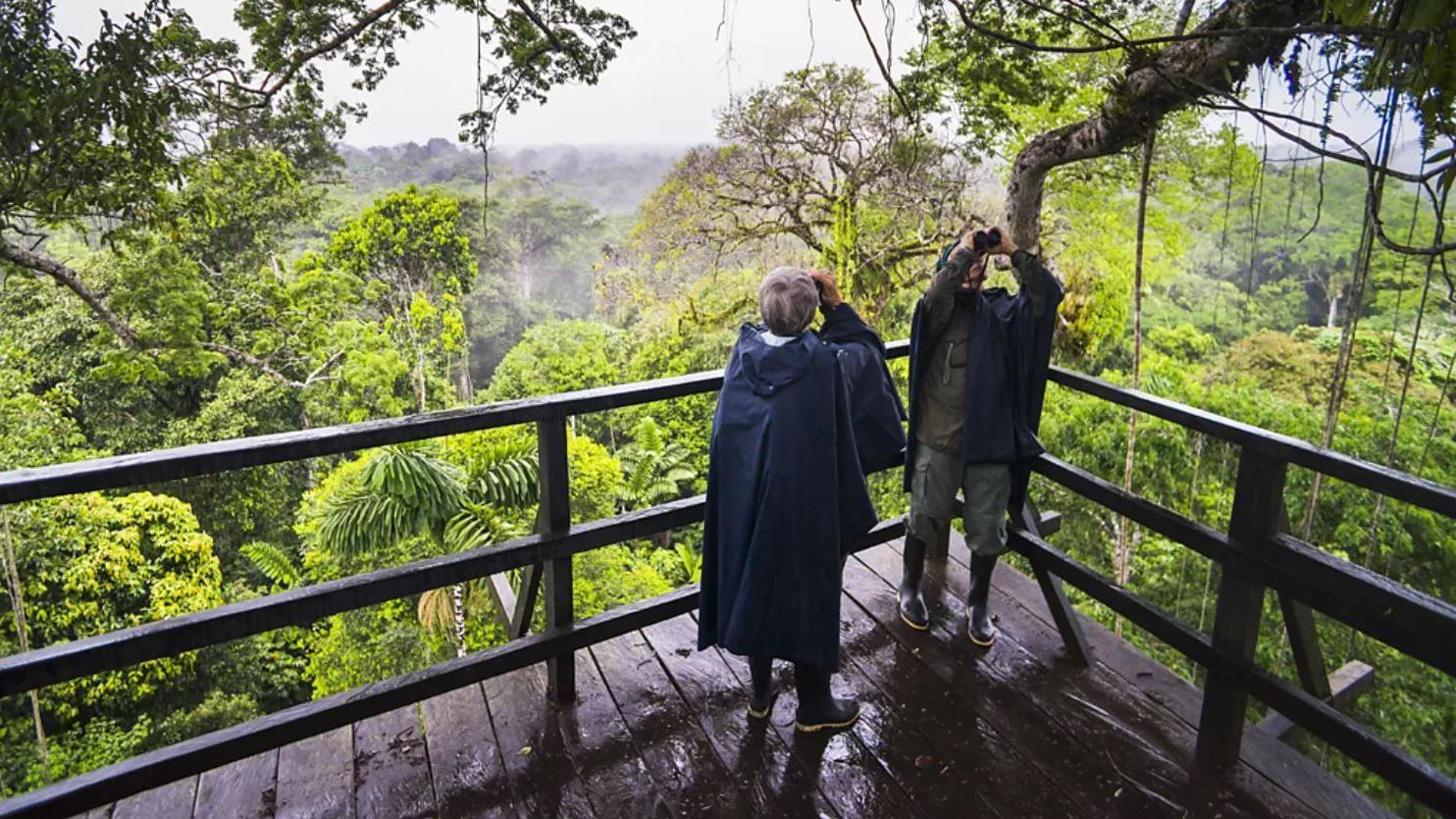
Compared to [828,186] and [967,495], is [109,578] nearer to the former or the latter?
[828,186]

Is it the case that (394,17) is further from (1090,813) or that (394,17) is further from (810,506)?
(1090,813)

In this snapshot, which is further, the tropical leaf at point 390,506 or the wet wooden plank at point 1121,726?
the tropical leaf at point 390,506

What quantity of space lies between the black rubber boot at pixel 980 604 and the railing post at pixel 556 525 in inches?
49.7

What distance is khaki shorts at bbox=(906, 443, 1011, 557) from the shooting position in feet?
7.95

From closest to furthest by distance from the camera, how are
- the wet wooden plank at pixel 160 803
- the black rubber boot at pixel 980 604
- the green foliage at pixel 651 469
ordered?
the wet wooden plank at pixel 160 803, the black rubber boot at pixel 980 604, the green foliage at pixel 651 469

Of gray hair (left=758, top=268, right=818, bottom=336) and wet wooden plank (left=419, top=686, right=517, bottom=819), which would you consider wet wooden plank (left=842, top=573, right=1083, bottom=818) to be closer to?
wet wooden plank (left=419, top=686, right=517, bottom=819)

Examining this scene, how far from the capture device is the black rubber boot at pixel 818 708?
2115 mm

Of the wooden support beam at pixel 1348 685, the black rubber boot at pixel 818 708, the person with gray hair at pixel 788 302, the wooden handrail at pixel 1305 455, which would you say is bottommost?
the wooden support beam at pixel 1348 685

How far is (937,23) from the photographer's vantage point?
3.40 m

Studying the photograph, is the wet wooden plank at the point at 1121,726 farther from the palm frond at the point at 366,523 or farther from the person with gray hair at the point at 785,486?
the palm frond at the point at 366,523

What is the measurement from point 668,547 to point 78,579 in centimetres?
864

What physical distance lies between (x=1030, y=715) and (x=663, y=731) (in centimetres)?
101

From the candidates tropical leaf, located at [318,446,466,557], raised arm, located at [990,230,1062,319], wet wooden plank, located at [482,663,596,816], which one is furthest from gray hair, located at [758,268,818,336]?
tropical leaf, located at [318,446,466,557]

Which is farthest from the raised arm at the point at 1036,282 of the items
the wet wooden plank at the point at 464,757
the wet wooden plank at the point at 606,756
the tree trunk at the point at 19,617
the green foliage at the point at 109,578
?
the green foliage at the point at 109,578
